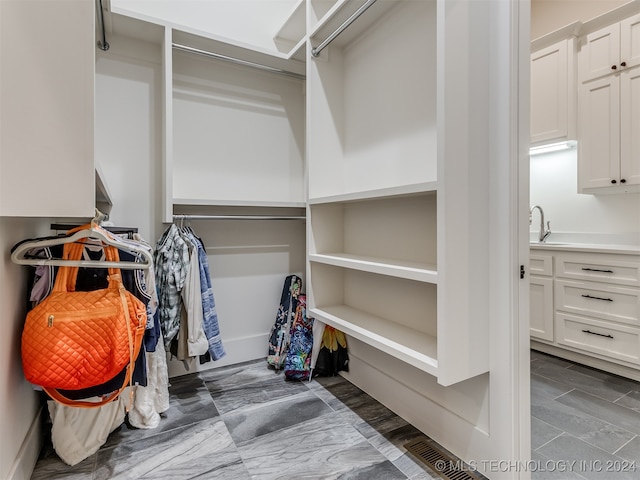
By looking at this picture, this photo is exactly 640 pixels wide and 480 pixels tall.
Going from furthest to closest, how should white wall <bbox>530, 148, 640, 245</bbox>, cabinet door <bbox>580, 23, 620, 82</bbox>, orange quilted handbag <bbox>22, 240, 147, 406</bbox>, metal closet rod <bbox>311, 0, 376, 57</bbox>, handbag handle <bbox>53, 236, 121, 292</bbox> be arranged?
white wall <bbox>530, 148, 640, 245</bbox> → cabinet door <bbox>580, 23, 620, 82</bbox> → metal closet rod <bbox>311, 0, 376, 57</bbox> → handbag handle <bbox>53, 236, 121, 292</bbox> → orange quilted handbag <bbox>22, 240, 147, 406</bbox>

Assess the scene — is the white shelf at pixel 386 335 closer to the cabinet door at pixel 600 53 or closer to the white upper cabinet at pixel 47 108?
the white upper cabinet at pixel 47 108

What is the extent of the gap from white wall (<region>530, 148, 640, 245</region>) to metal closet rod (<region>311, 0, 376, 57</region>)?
2458 mm

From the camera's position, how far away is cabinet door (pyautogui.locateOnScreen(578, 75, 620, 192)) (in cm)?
266

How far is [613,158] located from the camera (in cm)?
267

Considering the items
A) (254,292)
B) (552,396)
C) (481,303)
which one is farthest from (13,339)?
(552,396)

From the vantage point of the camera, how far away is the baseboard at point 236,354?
240 centimetres

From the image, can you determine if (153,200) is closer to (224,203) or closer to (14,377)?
(224,203)

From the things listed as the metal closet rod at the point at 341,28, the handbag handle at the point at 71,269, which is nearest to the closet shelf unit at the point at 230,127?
the metal closet rod at the point at 341,28

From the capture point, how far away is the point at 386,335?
5.69 ft

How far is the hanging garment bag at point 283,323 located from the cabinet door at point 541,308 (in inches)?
74.0

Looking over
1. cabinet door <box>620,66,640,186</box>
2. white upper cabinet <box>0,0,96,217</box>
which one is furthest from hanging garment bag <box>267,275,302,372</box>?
cabinet door <box>620,66,640,186</box>

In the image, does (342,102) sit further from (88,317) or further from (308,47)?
(88,317)

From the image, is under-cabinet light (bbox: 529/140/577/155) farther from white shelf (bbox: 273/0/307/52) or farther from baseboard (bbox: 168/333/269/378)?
baseboard (bbox: 168/333/269/378)

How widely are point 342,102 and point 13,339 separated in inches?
84.2
